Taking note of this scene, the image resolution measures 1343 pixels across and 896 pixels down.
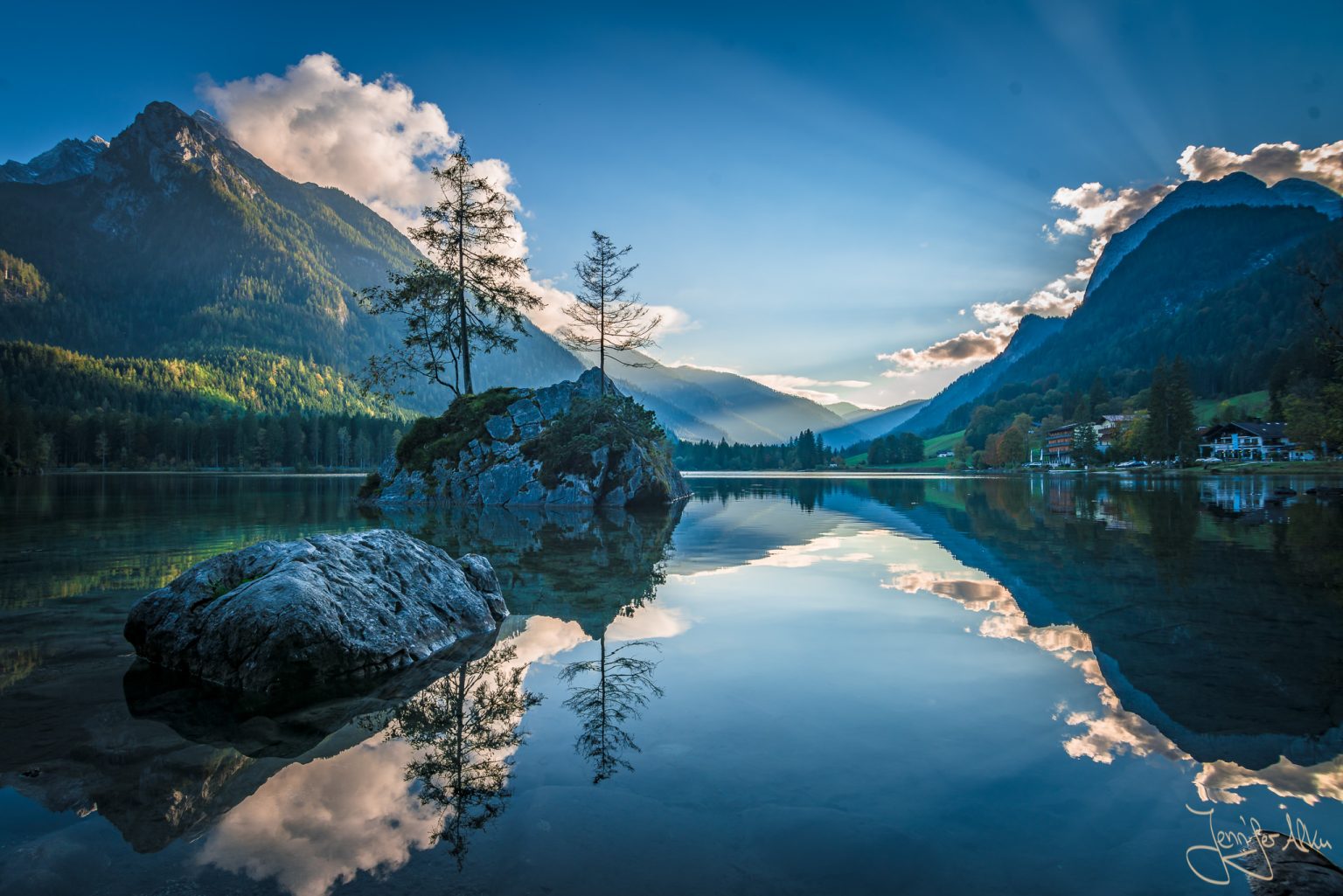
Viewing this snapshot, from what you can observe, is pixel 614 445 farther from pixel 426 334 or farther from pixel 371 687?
pixel 371 687

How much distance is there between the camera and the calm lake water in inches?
154

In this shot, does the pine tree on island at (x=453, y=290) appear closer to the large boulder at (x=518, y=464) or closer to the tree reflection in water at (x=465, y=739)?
the large boulder at (x=518, y=464)

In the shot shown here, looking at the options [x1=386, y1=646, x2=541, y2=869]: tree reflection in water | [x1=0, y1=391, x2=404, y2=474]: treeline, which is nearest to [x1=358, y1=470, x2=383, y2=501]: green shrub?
[x1=386, y1=646, x2=541, y2=869]: tree reflection in water

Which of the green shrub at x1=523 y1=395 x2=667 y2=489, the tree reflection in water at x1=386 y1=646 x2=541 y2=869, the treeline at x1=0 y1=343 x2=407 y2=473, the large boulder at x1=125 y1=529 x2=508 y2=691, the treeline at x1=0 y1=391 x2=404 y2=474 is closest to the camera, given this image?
the tree reflection in water at x1=386 y1=646 x2=541 y2=869

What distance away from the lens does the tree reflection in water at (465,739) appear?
455 centimetres

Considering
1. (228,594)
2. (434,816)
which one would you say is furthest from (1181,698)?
(228,594)

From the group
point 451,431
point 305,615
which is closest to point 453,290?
point 451,431
